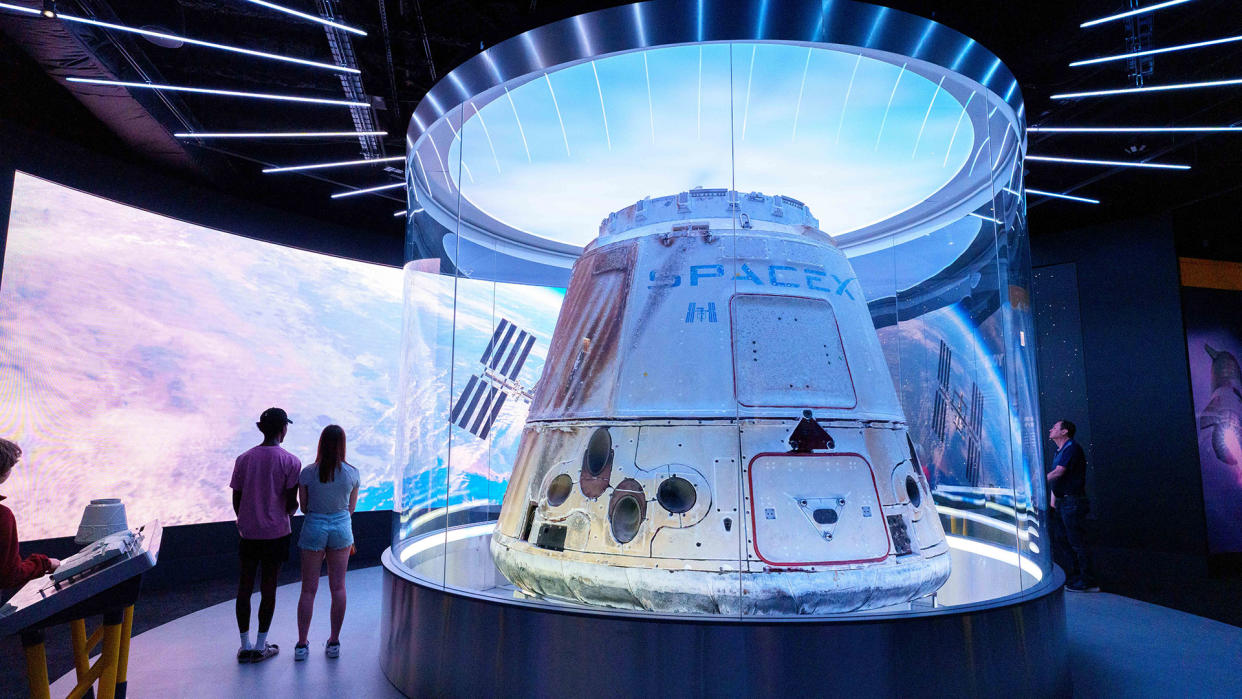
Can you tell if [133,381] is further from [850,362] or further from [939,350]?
[939,350]

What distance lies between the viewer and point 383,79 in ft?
17.7

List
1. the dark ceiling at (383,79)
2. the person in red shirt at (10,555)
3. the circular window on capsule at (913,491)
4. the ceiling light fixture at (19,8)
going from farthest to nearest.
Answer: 1. the dark ceiling at (383,79)
2. the ceiling light fixture at (19,8)
3. the circular window on capsule at (913,491)
4. the person in red shirt at (10,555)

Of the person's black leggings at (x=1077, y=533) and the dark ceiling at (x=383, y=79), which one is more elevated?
the dark ceiling at (x=383, y=79)

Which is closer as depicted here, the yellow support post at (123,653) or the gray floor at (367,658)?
the yellow support post at (123,653)

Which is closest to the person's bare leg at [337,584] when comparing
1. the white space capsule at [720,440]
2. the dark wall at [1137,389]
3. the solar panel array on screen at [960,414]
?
the white space capsule at [720,440]

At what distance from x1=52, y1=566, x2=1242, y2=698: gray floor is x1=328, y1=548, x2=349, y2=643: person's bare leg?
184mm

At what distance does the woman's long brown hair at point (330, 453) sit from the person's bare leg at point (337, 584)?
0.41 meters

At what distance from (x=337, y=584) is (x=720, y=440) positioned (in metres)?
2.28

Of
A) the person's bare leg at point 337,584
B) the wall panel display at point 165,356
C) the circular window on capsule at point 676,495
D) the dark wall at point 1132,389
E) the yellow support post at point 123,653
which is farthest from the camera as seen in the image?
the dark wall at point 1132,389

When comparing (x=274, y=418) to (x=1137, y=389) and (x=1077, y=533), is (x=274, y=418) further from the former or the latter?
(x=1137, y=389)

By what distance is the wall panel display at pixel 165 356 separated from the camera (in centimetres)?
516

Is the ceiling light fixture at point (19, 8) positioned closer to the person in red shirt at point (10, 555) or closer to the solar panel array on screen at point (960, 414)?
the person in red shirt at point (10, 555)

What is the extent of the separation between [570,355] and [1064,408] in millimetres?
6488

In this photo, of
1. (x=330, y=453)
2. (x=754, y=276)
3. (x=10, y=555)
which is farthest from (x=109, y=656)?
(x=754, y=276)
